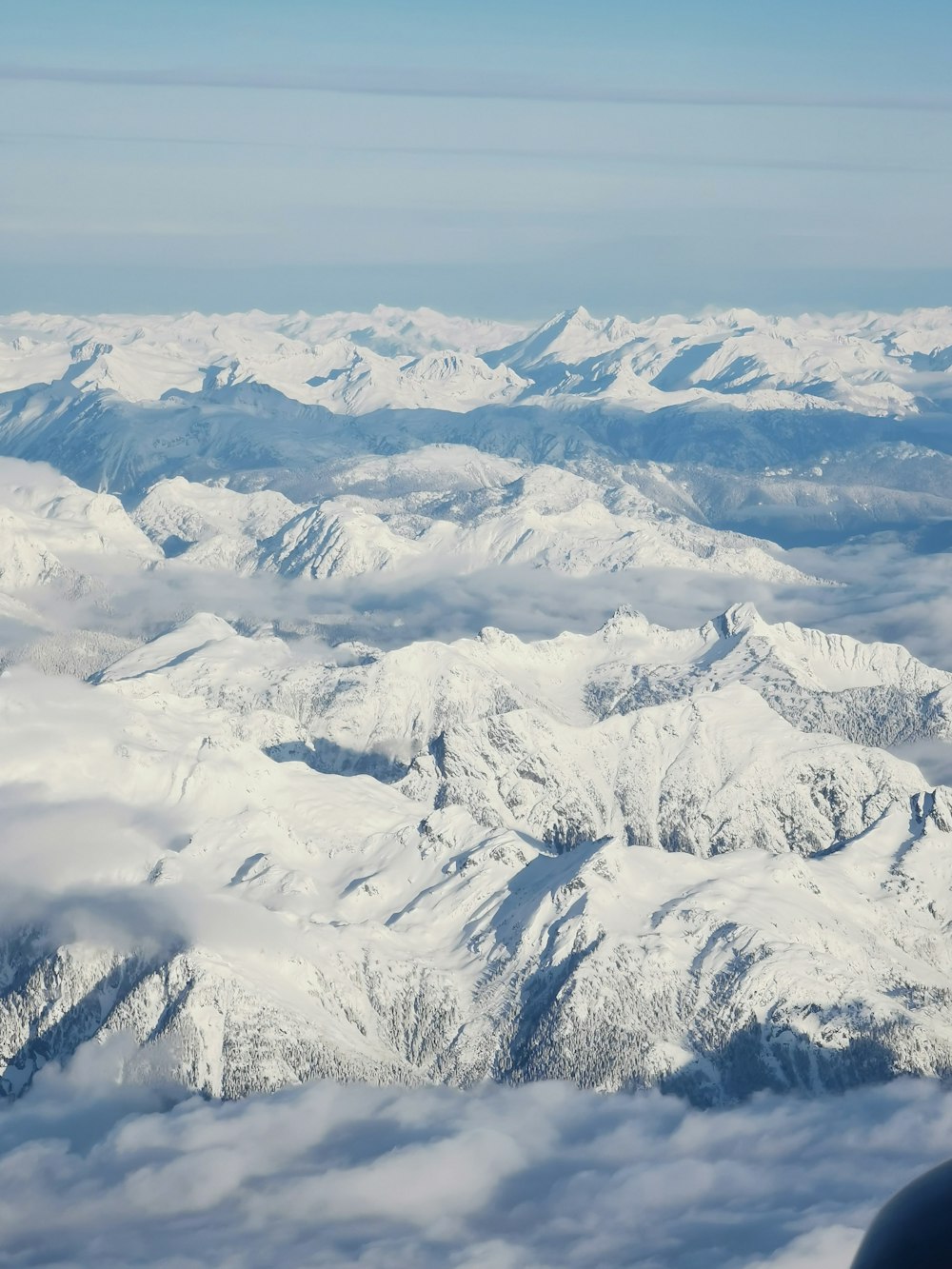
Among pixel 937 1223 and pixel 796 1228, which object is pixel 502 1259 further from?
pixel 937 1223

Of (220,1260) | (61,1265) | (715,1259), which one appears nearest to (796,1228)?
(715,1259)

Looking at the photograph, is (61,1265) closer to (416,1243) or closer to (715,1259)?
(416,1243)

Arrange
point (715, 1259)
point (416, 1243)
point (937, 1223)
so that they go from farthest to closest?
point (416, 1243) → point (715, 1259) → point (937, 1223)

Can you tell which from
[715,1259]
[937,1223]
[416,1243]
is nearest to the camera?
[937,1223]

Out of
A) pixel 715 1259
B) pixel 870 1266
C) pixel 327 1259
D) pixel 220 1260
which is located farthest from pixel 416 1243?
pixel 870 1266

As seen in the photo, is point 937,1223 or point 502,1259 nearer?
point 937,1223

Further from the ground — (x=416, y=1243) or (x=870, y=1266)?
(x=870, y=1266)
